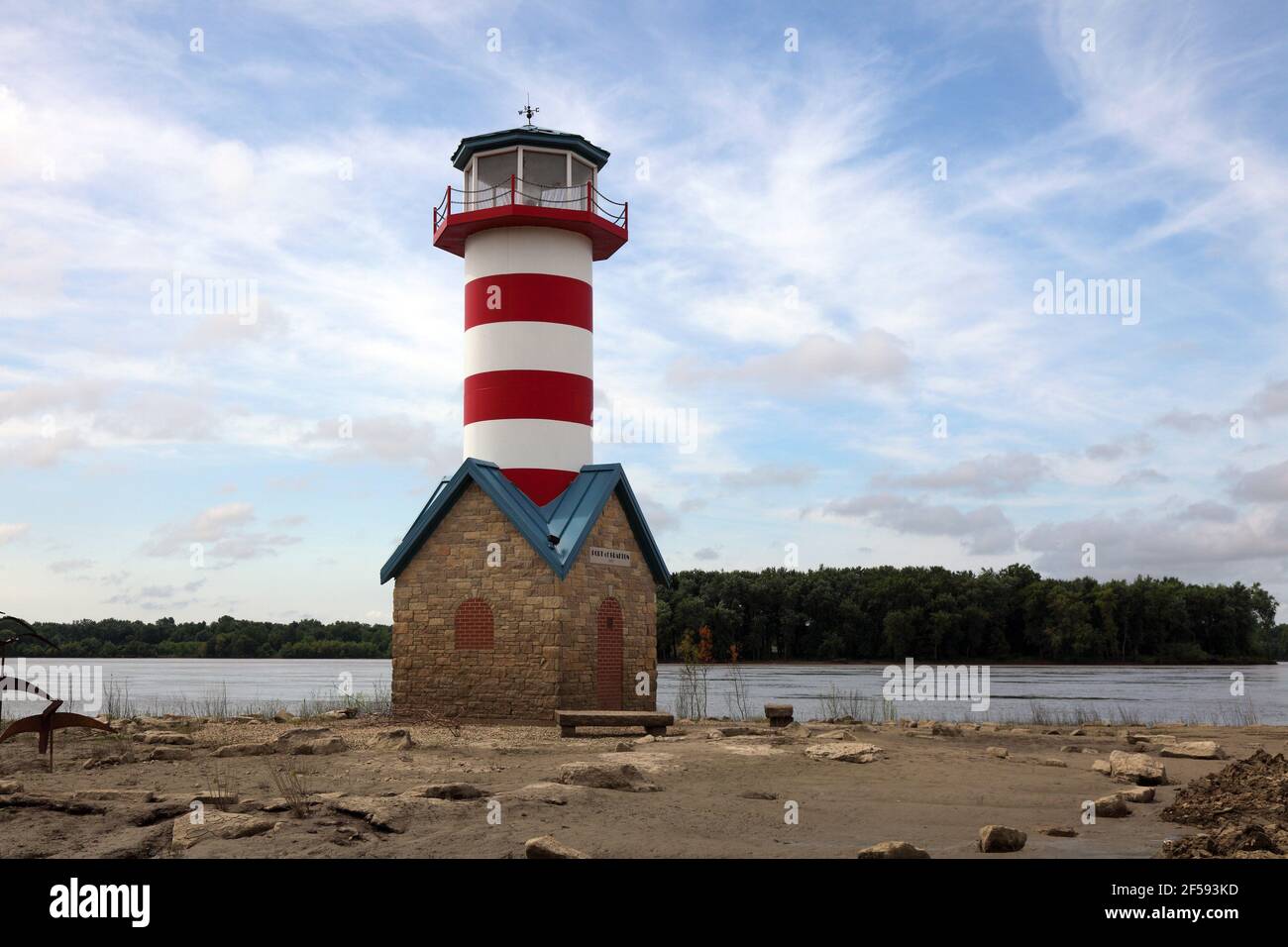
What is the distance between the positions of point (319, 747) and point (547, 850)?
25.5 feet

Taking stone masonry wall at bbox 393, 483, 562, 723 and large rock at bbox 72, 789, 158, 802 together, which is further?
stone masonry wall at bbox 393, 483, 562, 723

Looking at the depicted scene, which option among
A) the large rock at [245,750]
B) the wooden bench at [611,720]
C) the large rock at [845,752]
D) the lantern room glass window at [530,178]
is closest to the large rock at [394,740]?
the large rock at [245,750]

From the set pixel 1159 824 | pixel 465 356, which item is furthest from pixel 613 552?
pixel 1159 824

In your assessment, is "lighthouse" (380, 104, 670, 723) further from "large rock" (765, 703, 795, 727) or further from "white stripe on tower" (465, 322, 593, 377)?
"large rock" (765, 703, 795, 727)

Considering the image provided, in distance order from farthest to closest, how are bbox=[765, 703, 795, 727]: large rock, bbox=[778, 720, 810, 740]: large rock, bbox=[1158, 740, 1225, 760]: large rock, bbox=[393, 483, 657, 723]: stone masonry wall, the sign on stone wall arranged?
the sign on stone wall
bbox=[393, 483, 657, 723]: stone masonry wall
bbox=[765, 703, 795, 727]: large rock
bbox=[778, 720, 810, 740]: large rock
bbox=[1158, 740, 1225, 760]: large rock

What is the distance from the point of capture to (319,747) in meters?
15.3

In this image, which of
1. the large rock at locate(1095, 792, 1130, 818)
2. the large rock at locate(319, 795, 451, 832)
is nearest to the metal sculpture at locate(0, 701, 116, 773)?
the large rock at locate(319, 795, 451, 832)

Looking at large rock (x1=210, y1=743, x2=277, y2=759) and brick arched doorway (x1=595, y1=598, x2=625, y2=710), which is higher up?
brick arched doorway (x1=595, y1=598, x2=625, y2=710)

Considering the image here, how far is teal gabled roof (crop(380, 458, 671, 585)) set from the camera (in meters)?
20.7

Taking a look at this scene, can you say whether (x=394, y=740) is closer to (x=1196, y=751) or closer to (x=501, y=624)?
(x=501, y=624)

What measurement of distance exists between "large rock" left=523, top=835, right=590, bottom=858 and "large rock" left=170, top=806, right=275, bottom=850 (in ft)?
8.51

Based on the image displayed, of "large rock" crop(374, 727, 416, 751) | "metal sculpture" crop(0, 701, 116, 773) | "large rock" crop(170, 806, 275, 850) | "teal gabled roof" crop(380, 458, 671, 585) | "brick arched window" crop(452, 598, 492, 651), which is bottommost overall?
"large rock" crop(374, 727, 416, 751)
